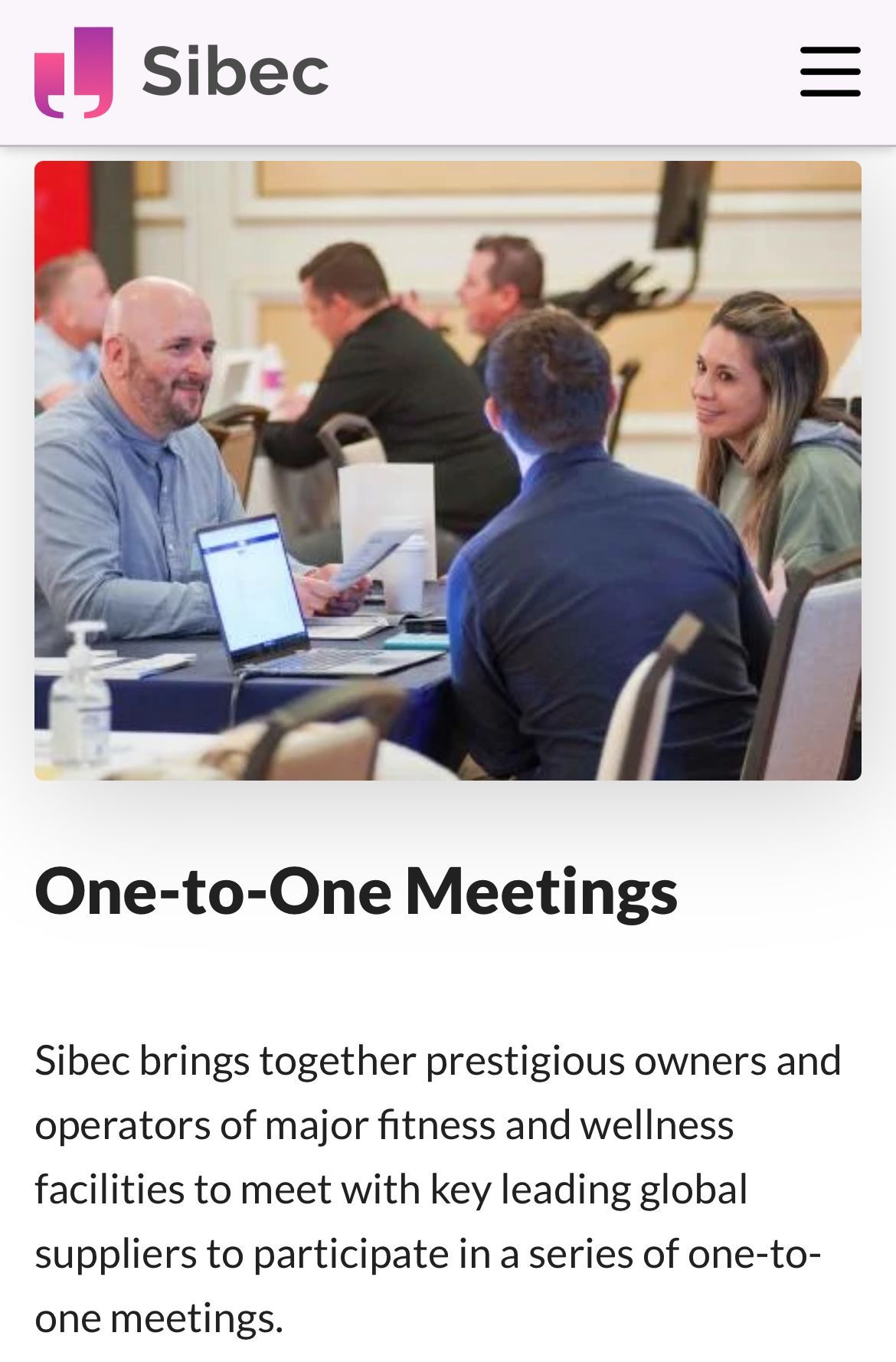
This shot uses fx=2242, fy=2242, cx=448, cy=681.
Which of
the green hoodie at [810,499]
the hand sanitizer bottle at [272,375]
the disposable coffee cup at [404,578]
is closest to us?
the green hoodie at [810,499]

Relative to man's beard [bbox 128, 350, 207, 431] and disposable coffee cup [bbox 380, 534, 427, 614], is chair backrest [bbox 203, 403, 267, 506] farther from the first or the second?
man's beard [bbox 128, 350, 207, 431]

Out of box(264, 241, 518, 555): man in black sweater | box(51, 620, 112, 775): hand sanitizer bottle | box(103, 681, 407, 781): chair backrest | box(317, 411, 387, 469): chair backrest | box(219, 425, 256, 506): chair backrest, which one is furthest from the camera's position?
box(264, 241, 518, 555): man in black sweater

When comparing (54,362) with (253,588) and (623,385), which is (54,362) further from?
(623,385)

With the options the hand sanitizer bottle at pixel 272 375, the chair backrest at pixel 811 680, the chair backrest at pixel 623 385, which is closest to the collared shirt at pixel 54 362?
the chair backrest at pixel 623 385

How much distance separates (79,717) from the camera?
293 cm

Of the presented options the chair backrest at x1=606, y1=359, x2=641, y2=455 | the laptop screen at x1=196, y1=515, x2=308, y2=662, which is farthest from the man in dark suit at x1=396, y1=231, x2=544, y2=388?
the laptop screen at x1=196, y1=515, x2=308, y2=662

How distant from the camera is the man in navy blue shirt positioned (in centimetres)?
303

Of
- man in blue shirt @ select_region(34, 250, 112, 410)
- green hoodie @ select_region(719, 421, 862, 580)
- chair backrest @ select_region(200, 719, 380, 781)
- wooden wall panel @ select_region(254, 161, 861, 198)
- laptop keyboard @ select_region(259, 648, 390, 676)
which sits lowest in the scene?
chair backrest @ select_region(200, 719, 380, 781)

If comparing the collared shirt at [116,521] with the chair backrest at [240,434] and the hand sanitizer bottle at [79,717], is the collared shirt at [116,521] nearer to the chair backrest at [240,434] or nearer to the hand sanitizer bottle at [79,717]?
the hand sanitizer bottle at [79,717]

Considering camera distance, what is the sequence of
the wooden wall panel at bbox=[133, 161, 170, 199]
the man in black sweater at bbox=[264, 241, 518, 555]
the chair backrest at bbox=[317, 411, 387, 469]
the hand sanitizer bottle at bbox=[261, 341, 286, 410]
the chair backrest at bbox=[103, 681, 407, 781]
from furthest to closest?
the hand sanitizer bottle at bbox=[261, 341, 286, 410]
the man in black sweater at bbox=[264, 241, 518, 555]
the chair backrest at bbox=[317, 411, 387, 469]
the wooden wall panel at bbox=[133, 161, 170, 199]
the chair backrest at bbox=[103, 681, 407, 781]

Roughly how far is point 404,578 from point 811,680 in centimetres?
84
